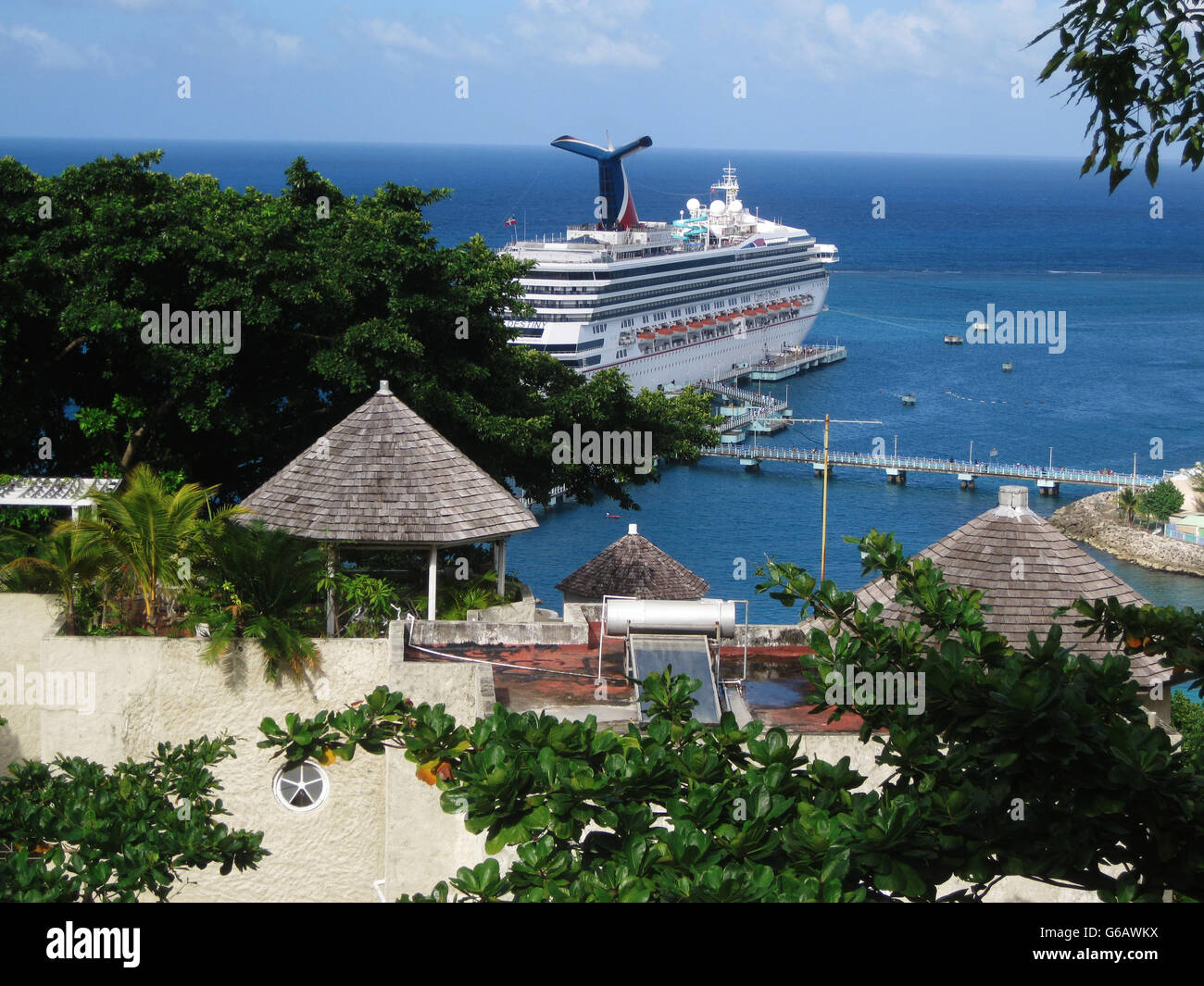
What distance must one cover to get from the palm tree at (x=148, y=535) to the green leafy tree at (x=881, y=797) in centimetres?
549

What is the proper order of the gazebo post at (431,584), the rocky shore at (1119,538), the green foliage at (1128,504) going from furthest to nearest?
the green foliage at (1128,504) < the rocky shore at (1119,538) < the gazebo post at (431,584)

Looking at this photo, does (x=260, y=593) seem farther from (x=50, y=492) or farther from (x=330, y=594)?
(x=50, y=492)

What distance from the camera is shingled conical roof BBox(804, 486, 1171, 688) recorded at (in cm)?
1334

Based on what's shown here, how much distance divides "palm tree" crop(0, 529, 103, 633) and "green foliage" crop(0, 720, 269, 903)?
86.3 inches

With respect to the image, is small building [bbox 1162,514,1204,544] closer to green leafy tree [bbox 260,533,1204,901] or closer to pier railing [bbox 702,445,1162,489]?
pier railing [bbox 702,445,1162,489]

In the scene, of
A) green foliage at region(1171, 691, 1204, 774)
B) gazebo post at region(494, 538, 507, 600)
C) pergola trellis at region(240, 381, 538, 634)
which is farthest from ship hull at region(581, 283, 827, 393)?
pergola trellis at region(240, 381, 538, 634)

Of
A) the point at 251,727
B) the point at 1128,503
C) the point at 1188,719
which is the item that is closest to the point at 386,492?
the point at 251,727

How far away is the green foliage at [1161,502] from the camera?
5931 cm

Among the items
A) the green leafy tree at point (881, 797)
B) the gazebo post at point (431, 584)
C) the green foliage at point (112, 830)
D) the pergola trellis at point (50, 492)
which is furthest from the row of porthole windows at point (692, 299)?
the green leafy tree at point (881, 797)

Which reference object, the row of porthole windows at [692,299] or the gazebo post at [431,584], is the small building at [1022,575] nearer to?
the gazebo post at [431,584]

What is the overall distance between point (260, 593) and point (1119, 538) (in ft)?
172

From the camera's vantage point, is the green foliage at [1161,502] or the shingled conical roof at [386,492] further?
the green foliage at [1161,502]

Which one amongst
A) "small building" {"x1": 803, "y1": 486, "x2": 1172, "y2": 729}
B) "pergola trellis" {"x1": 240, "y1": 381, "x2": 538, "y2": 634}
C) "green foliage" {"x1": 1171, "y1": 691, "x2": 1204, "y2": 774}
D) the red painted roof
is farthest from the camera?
"green foliage" {"x1": 1171, "y1": 691, "x2": 1204, "y2": 774}

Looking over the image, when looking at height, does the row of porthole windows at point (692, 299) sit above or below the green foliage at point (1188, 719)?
above
